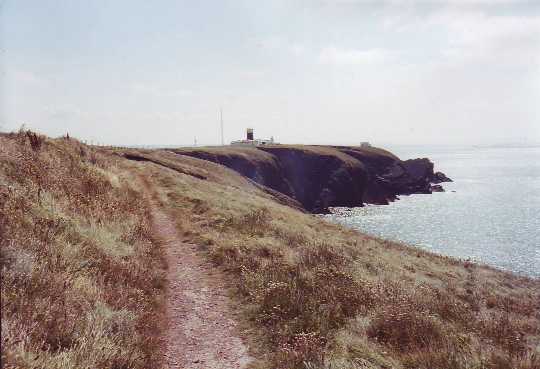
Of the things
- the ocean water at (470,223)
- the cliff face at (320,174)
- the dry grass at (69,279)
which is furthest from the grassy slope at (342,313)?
the cliff face at (320,174)

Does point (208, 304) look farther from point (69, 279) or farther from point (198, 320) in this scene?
point (69, 279)

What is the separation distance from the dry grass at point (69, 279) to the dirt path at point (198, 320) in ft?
1.29

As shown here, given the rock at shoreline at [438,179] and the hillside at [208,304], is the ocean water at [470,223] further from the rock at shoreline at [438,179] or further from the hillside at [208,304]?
the hillside at [208,304]

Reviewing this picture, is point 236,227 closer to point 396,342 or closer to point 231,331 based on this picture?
point 231,331

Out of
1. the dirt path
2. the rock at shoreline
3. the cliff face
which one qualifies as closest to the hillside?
the dirt path

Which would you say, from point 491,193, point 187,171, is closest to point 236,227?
point 187,171

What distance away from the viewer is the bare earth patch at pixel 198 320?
6.58 meters

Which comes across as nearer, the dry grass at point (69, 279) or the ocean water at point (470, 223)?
the dry grass at point (69, 279)

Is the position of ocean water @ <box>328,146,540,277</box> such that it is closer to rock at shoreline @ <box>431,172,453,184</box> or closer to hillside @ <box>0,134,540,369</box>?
rock at shoreline @ <box>431,172,453,184</box>

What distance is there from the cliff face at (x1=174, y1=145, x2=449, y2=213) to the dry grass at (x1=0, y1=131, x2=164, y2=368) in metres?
73.6

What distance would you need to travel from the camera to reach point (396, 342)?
23.4 ft

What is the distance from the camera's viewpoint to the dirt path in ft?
21.6

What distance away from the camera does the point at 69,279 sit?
6.29 meters

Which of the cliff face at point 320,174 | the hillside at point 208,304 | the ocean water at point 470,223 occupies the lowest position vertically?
the ocean water at point 470,223
